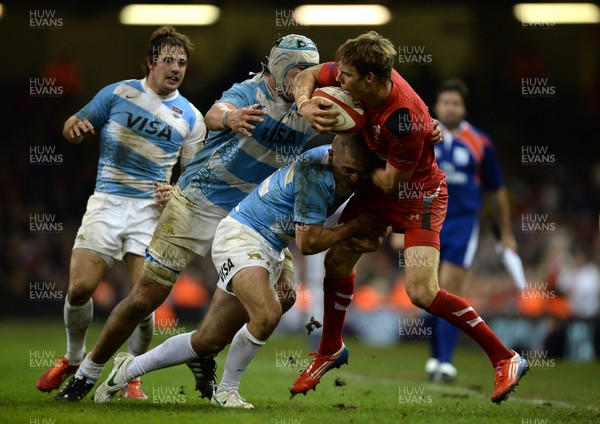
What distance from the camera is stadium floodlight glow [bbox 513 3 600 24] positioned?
1898cm

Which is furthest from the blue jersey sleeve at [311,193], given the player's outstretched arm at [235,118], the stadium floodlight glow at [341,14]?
the stadium floodlight glow at [341,14]

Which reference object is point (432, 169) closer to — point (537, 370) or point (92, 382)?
point (92, 382)

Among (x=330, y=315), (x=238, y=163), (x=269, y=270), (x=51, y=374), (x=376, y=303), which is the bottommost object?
(x=376, y=303)

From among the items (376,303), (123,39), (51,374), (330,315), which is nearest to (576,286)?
(376,303)

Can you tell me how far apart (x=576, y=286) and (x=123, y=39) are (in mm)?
13109

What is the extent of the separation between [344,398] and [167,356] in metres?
1.77

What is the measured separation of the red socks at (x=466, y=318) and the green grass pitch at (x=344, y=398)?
17.3 inches

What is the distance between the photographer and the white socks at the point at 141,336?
7.71 metres

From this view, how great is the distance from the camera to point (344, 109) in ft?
20.8

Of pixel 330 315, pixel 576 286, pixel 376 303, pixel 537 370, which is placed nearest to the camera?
pixel 330 315

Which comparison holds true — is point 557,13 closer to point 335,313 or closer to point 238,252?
point 335,313

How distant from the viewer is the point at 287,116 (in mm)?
7055

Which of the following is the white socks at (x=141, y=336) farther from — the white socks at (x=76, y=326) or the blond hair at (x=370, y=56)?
the blond hair at (x=370, y=56)

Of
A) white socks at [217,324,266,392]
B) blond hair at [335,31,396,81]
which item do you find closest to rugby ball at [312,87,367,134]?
blond hair at [335,31,396,81]
